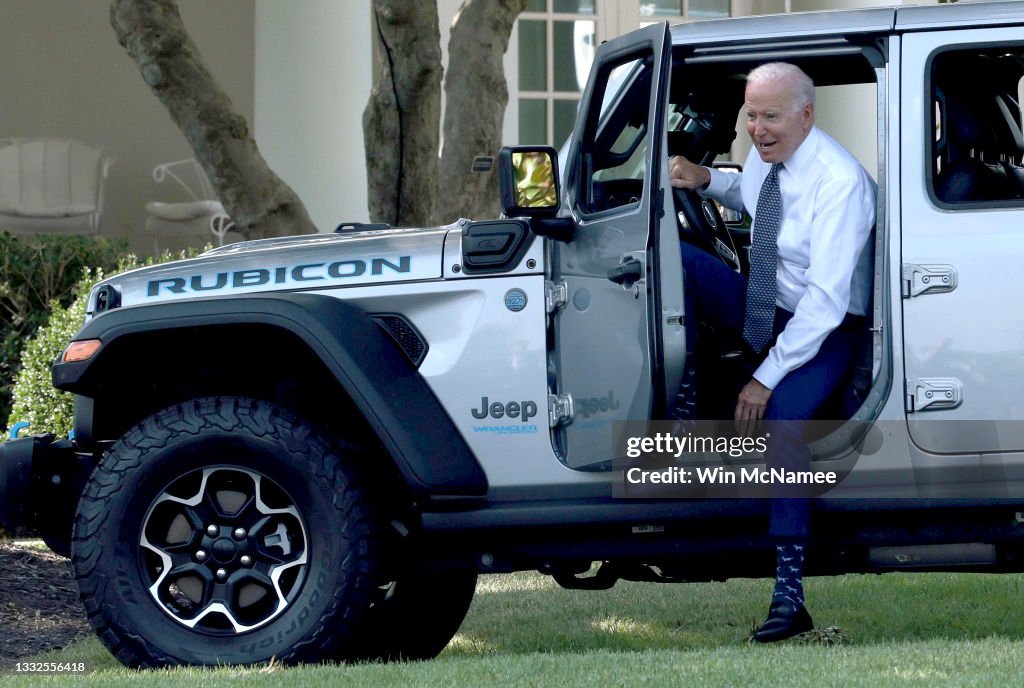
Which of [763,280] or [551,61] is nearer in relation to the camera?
[763,280]

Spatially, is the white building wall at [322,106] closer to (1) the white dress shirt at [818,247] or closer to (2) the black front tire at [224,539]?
(2) the black front tire at [224,539]

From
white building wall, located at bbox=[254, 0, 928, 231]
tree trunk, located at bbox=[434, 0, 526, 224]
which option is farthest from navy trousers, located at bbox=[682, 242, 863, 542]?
white building wall, located at bbox=[254, 0, 928, 231]

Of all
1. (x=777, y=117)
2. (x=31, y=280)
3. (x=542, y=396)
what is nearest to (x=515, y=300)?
(x=542, y=396)

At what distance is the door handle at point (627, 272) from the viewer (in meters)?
4.34

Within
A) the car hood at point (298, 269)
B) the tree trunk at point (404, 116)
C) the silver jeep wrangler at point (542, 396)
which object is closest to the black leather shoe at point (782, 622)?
the silver jeep wrangler at point (542, 396)

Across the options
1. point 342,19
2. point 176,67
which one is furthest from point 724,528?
point 342,19

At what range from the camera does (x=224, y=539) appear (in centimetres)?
455

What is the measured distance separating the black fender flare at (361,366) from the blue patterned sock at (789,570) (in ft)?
2.97

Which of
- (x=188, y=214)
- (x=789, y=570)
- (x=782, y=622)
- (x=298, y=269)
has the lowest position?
(x=782, y=622)

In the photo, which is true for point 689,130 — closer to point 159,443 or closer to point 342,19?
point 159,443

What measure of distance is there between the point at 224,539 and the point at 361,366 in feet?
2.22

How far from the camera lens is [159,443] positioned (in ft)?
15.0

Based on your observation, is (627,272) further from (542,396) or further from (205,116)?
(205,116)

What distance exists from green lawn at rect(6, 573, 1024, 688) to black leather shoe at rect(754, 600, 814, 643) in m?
0.04
